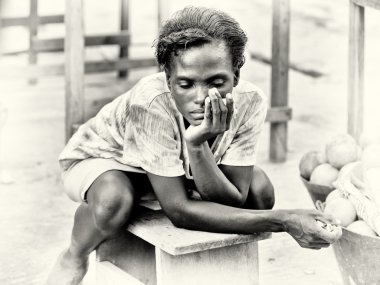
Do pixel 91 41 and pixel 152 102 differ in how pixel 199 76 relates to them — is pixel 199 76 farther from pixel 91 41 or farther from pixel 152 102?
pixel 91 41

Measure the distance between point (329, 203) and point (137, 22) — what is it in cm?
724

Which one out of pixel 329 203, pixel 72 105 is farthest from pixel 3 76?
pixel 329 203

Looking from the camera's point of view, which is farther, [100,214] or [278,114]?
[278,114]

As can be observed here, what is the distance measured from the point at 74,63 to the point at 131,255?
6.76 ft

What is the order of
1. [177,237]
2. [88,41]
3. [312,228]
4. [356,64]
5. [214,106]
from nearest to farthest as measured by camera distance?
1. [214,106]
2. [312,228]
3. [177,237]
4. [356,64]
5. [88,41]

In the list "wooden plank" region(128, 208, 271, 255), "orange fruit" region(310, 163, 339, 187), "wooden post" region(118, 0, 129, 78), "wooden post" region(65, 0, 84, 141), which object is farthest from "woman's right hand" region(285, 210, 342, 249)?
"wooden post" region(118, 0, 129, 78)

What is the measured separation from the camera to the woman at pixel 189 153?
2.73m

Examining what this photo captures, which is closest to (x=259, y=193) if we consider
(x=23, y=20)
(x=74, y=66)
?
(x=74, y=66)

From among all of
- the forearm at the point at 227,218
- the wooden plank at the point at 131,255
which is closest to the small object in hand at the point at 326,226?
the forearm at the point at 227,218

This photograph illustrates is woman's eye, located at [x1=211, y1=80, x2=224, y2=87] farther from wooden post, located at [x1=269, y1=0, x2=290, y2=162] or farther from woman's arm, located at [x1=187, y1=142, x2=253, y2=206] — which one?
wooden post, located at [x1=269, y1=0, x2=290, y2=162]

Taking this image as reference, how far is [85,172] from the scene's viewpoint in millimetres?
3111

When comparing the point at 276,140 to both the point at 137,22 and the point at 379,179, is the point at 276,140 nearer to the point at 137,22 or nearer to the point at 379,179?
the point at 379,179

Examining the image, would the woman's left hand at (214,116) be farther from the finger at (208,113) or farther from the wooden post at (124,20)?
the wooden post at (124,20)

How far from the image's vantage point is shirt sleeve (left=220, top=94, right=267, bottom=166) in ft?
9.71
